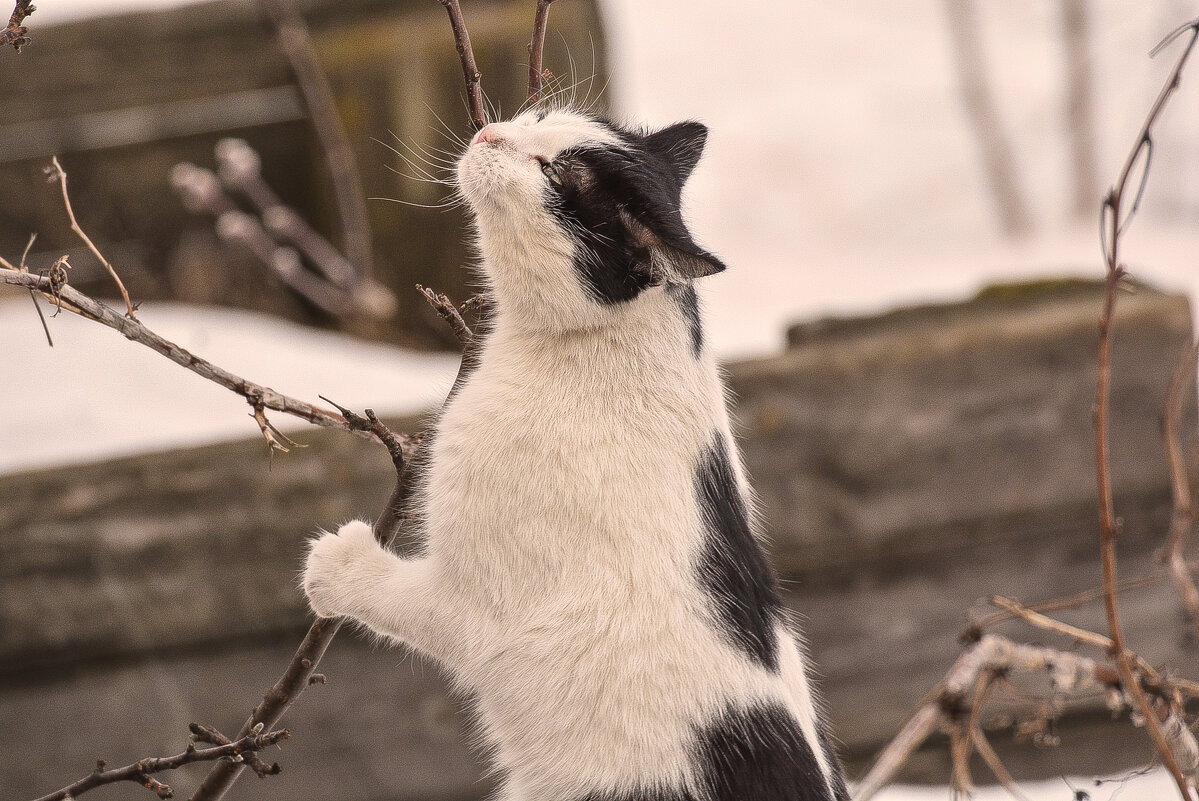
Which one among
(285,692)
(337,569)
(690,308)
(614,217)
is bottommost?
(285,692)

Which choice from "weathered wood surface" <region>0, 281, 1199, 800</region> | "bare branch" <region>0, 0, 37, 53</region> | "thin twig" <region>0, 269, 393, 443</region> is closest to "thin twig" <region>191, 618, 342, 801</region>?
"thin twig" <region>0, 269, 393, 443</region>

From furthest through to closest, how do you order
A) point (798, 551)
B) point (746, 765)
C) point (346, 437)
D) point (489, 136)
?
1. point (798, 551)
2. point (346, 437)
3. point (489, 136)
4. point (746, 765)

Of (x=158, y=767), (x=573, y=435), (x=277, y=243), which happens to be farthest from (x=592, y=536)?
(x=277, y=243)

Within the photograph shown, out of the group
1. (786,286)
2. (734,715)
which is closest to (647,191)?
(734,715)

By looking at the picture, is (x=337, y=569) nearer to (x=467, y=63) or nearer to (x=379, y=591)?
(x=379, y=591)

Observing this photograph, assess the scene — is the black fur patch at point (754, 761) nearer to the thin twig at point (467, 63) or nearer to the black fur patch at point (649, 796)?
the black fur patch at point (649, 796)

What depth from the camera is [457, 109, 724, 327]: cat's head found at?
1.24 m

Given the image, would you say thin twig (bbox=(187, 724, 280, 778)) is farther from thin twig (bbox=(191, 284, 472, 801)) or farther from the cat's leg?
the cat's leg

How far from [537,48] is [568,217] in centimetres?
21

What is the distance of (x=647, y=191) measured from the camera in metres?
1.26

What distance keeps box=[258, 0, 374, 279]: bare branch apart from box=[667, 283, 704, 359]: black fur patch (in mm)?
1600

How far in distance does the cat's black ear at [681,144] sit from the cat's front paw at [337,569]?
632 millimetres

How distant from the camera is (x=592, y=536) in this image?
1.16m

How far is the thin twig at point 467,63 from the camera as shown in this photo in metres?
1.15
